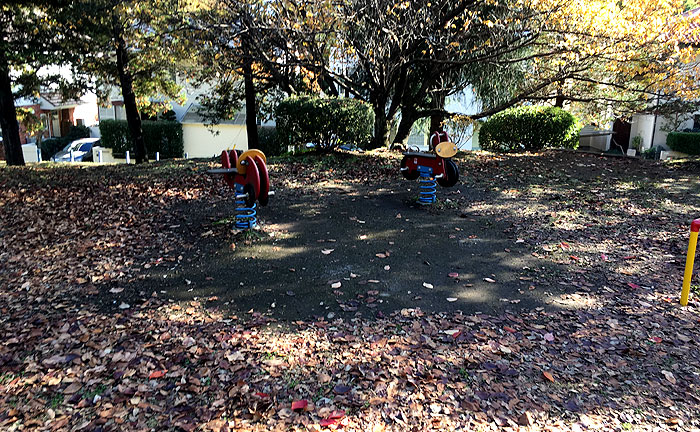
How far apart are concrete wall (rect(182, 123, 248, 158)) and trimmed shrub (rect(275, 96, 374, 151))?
14352 millimetres

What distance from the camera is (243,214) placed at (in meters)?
7.10

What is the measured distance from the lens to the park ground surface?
143 inches

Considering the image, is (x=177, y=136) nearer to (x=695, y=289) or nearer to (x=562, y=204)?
(x=562, y=204)

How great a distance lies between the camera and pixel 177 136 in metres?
25.6

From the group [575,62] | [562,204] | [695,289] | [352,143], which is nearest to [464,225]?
[562,204]

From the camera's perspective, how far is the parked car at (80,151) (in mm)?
28091

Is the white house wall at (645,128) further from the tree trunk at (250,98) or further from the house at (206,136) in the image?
the house at (206,136)

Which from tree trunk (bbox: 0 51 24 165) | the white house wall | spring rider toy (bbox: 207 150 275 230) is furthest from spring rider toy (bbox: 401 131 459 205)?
the white house wall

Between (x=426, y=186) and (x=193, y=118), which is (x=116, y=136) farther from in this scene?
(x=426, y=186)

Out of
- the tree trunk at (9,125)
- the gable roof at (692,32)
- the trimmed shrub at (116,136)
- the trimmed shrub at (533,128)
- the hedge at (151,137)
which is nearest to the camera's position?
the gable roof at (692,32)

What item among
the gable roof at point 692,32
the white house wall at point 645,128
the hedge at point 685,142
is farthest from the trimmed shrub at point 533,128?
the white house wall at point 645,128

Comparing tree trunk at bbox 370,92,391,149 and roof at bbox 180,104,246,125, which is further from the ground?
roof at bbox 180,104,246,125

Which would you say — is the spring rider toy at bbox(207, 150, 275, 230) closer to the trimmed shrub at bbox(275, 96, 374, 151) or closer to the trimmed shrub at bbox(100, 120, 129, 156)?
the trimmed shrub at bbox(275, 96, 374, 151)

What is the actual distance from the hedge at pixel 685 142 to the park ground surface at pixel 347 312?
35.1ft
